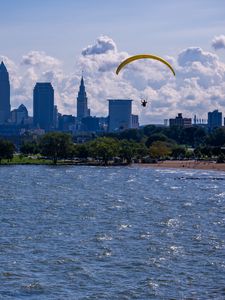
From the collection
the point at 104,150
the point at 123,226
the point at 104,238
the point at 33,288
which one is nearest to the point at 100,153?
the point at 104,150

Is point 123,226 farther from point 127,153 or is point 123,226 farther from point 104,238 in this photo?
point 127,153

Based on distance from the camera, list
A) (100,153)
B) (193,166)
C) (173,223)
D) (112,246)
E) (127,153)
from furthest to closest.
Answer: (127,153)
(100,153)
(193,166)
(173,223)
(112,246)

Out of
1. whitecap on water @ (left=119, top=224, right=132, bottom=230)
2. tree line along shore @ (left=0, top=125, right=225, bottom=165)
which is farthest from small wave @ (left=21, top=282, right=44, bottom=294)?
tree line along shore @ (left=0, top=125, right=225, bottom=165)

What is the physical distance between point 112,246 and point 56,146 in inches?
3883

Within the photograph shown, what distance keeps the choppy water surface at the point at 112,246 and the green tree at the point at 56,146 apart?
67325mm

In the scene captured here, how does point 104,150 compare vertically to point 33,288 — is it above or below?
above

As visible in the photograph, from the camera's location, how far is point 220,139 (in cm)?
17888

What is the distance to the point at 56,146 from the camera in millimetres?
136000

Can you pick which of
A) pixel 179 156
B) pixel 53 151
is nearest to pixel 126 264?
pixel 53 151

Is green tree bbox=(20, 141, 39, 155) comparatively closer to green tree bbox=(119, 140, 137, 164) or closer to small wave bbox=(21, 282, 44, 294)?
green tree bbox=(119, 140, 137, 164)

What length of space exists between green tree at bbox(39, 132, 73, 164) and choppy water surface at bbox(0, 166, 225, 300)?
221ft

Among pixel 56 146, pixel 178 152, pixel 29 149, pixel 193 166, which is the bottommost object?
pixel 193 166

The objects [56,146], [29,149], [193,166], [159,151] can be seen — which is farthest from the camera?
[29,149]

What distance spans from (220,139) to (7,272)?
491 feet
